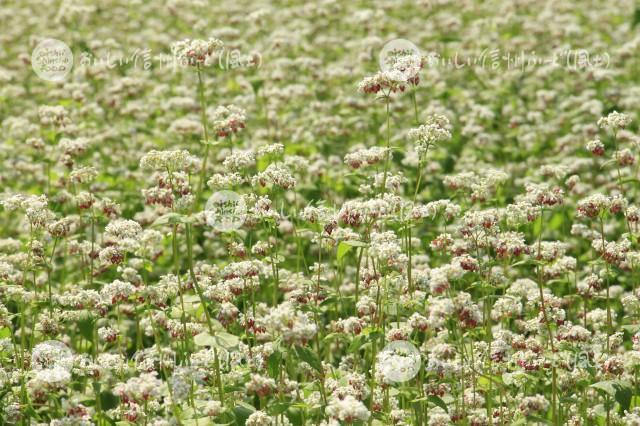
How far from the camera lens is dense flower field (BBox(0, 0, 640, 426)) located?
668 centimetres

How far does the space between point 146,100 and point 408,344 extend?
10.5 metres

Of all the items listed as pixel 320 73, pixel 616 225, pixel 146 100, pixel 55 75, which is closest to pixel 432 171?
pixel 616 225

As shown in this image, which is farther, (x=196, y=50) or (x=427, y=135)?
(x=427, y=135)

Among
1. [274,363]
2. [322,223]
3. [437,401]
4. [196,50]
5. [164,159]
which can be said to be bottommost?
[437,401]

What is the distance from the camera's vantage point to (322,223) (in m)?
7.43

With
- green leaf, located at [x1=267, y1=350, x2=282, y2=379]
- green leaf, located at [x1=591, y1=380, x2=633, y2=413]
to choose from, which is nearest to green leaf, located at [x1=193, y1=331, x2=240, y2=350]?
green leaf, located at [x1=267, y1=350, x2=282, y2=379]

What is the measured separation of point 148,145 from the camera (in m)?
13.3

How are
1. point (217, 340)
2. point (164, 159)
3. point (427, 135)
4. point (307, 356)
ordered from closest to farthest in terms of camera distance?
point (307, 356) < point (217, 340) < point (164, 159) < point (427, 135)

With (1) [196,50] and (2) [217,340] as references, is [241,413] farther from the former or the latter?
(1) [196,50]

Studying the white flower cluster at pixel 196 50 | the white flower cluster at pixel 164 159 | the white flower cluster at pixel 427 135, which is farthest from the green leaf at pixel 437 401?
the white flower cluster at pixel 196 50

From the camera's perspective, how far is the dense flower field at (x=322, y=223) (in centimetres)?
668

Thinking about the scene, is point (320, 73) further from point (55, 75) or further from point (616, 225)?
point (616, 225)

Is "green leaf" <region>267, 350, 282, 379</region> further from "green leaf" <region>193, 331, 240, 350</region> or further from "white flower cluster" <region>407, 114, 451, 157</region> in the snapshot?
"white flower cluster" <region>407, 114, 451, 157</region>

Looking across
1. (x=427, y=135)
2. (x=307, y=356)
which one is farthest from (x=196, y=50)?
(x=307, y=356)
